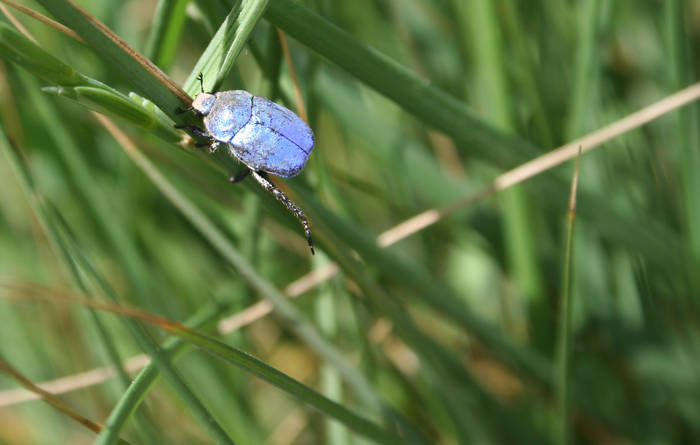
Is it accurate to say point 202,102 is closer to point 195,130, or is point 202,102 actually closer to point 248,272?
point 195,130

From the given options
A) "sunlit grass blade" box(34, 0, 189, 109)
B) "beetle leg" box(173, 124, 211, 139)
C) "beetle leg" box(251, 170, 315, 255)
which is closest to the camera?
"sunlit grass blade" box(34, 0, 189, 109)

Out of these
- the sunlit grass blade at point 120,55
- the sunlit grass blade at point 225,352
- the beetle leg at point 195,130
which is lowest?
the sunlit grass blade at point 225,352

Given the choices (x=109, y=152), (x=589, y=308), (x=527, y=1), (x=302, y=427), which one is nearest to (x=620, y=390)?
(x=589, y=308)

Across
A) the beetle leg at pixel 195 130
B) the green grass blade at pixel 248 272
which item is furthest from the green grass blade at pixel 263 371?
the beetle leg at pixel 195 130

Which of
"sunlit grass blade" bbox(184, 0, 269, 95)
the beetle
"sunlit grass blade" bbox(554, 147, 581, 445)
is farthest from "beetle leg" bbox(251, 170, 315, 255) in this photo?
"sunlit grass blade" bbox(554, 147, 581, 445)

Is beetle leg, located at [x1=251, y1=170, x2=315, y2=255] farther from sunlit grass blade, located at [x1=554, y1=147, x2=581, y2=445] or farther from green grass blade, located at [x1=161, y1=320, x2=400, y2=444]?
sunlit grass blade, located at [x1=554, y1=147, x2=581, y2=445]

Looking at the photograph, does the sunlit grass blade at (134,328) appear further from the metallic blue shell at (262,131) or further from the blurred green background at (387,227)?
the metallic blue shell at (262,131)

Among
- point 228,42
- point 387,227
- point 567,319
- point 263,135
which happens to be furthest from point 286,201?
point 387,227
